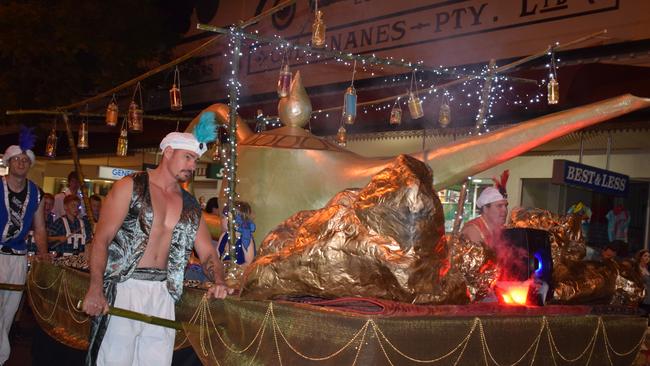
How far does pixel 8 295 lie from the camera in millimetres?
6383

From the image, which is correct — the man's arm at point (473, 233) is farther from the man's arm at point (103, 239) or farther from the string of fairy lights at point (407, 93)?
the man's arm at point (103, 239)

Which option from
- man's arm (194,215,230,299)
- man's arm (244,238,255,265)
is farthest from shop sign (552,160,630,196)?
man's arm (194,215,230,299)

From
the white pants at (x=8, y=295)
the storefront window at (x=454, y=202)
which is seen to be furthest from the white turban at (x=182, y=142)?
the storefront window at (x=454, y=202)

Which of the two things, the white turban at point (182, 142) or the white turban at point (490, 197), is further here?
the white turban at point (490, 197)

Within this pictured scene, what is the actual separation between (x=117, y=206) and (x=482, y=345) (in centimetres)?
204

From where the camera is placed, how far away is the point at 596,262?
5.66 metres

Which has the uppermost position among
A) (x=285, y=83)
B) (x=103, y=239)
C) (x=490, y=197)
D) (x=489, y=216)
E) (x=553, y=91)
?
(x=553, y=91)

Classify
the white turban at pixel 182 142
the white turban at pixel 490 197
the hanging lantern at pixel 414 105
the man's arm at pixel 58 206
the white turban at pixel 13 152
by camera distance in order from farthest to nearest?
the man's arm at pixel 58 206 → the hanging lantern at pixel 414 105 → the white turban at pixel 13 152 → the white turban at pixel 490 197 → the white turban at pixel 182 142

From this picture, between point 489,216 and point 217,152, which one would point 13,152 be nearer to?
point 217,152

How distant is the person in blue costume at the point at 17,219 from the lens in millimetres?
6426

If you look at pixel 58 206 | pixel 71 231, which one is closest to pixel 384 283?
pixel 71 231

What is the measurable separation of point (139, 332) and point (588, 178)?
6.59 m

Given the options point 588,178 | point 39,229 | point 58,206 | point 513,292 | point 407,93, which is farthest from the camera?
point 58,206

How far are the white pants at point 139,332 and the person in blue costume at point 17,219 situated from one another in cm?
250
